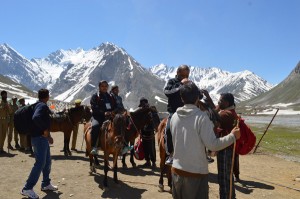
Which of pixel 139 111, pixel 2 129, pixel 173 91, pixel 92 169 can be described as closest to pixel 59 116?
pixel 2 129

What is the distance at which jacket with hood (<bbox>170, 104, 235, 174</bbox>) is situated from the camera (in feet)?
18.1

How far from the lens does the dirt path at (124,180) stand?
37.0 feet

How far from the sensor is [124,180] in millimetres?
13148

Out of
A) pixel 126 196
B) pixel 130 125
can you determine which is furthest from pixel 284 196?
pixel 130 125

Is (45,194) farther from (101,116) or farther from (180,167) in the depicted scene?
(180,167)

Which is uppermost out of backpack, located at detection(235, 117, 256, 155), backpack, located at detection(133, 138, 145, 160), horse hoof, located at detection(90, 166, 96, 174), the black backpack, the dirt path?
the black backpack

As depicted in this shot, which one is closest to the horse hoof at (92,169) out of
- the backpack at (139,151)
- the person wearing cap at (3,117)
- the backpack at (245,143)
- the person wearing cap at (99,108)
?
the person wearing cap at (99,108)

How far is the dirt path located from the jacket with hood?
18.3 ft

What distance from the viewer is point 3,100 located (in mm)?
19672

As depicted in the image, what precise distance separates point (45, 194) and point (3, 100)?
10.6 metres

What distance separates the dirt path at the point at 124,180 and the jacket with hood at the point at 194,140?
219 inches

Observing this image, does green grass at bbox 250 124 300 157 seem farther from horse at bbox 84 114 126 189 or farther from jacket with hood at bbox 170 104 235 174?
jacket with hood at bbox 170 104 235 174

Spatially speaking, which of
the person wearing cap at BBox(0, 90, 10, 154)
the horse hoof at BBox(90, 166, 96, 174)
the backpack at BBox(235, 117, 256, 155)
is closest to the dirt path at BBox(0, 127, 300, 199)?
the horse hoof at BBox(90, 166, 96, 174)

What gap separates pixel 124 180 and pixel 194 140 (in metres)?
8.08
